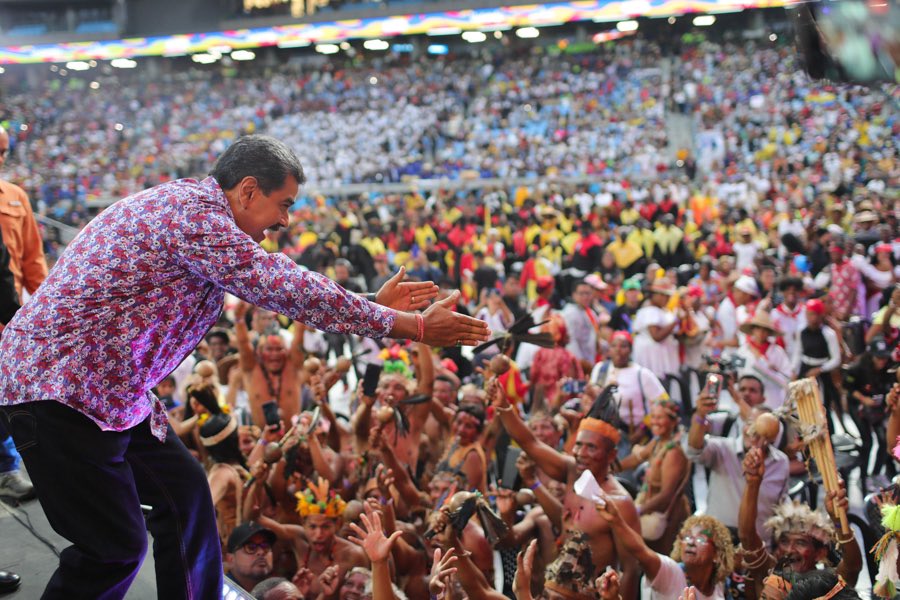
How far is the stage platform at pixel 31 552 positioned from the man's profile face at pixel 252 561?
2.59ft

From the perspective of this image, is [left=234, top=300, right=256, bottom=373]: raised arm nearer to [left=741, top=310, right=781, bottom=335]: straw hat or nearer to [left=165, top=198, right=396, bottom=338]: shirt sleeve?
[left=165, top=198, right=396, bottom=338]: shirt sleeve

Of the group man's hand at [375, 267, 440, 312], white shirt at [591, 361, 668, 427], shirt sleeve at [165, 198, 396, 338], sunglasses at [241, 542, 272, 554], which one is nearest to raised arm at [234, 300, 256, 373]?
sunglasses at [241, 542, 272, 554]

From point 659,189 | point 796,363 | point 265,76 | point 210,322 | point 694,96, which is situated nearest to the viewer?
point 210,322

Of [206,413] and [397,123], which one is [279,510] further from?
[397,123]

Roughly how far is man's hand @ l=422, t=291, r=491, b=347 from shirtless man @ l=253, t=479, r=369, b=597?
1787mm

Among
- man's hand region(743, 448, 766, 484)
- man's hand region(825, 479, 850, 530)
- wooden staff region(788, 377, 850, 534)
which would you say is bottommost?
man's hand region(743, 448, 766, 484)

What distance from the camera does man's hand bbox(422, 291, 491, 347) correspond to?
2230mm

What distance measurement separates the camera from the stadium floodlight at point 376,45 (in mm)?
31500

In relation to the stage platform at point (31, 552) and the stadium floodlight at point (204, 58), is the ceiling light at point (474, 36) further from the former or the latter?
the stage platform at point (31, 552)

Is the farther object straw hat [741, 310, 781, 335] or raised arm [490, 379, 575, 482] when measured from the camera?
straw hat [741, 310, 781, 335]

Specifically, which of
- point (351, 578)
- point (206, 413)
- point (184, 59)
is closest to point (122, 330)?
point (351, 578)

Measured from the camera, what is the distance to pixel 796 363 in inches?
261

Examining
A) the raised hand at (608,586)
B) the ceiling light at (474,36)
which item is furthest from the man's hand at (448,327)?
the ceiling light at (474,36)

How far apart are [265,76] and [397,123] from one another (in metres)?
7.94
